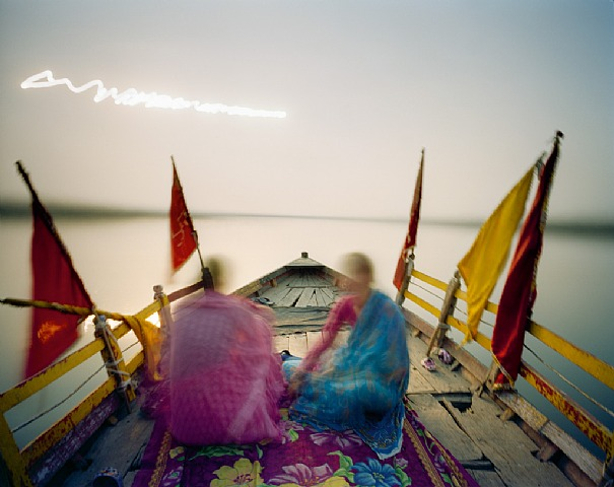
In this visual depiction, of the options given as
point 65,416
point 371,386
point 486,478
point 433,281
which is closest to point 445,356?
point 433,281

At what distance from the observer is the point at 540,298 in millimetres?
14492

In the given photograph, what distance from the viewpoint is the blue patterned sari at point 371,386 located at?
235 cm

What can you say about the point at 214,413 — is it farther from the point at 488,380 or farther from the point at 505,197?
the point at 505,197

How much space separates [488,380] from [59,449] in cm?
411

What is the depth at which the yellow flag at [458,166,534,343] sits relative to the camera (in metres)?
3.18

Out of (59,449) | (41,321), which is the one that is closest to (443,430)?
(59,449)

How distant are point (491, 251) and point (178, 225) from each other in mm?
4656

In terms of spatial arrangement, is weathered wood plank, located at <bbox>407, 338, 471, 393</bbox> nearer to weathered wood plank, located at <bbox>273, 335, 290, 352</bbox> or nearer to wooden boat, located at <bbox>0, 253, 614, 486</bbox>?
wooden boat, located at <bbox>0, 253, 614, 486</bbox>

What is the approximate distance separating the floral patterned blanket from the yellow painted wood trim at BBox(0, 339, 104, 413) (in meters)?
0.97

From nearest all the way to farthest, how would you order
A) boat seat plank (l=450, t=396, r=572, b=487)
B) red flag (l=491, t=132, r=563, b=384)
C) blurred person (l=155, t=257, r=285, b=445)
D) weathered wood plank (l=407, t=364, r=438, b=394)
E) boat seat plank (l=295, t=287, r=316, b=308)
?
blurred person (l=155, t=257, r=285, b=445)
boat seat plank (l=450, t=396, r=572, b=487)
red flag (l=491, t=132, r=563, b=384)
weathered wood plank (l=407, t=364, r=438, b=394)
boat seat plank (l=295, t=287, r=316, b=308)


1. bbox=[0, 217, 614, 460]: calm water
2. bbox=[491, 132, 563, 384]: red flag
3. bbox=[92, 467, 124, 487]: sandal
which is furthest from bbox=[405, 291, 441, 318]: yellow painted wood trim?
bbox=[92, 467, 124, 487]: sandal

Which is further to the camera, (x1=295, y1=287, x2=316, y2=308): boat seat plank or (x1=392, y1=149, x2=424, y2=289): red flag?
(x1=295, y1=287, x2=316, y2=308): boat seat plank

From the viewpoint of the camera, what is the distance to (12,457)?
1.81m

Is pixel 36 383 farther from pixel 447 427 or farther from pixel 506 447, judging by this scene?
pixel 506 447
